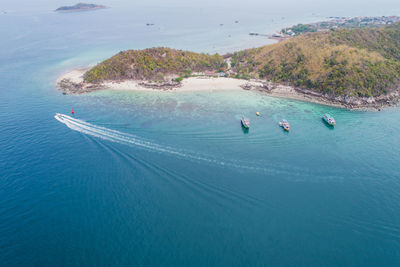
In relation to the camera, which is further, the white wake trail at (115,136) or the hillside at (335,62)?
the hillside at (335,62)

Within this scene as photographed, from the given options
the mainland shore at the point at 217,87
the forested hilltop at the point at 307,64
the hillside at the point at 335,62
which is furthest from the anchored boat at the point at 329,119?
the hillside at the point at 335,62

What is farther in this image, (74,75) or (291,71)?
(74,75)

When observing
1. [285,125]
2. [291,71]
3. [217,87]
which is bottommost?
[285,125]

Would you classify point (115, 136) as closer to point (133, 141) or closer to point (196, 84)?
point (133, 141)

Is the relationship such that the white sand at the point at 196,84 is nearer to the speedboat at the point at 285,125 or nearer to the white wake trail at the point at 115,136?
the white wake trail at the point at 115,136

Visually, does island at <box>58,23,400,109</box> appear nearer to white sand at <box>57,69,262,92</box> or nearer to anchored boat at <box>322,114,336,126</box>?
white sand at <box>57,69,262,92</box>

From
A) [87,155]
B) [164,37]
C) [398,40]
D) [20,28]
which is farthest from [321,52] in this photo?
[20,28]

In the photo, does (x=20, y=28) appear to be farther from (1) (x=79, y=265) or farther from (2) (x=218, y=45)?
(1) (x=79, y=265)

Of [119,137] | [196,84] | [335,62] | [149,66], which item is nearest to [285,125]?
[196,84]

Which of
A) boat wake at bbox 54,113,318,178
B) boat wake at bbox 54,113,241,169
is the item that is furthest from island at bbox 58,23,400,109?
boat wake at bbox 54,113,318,178
